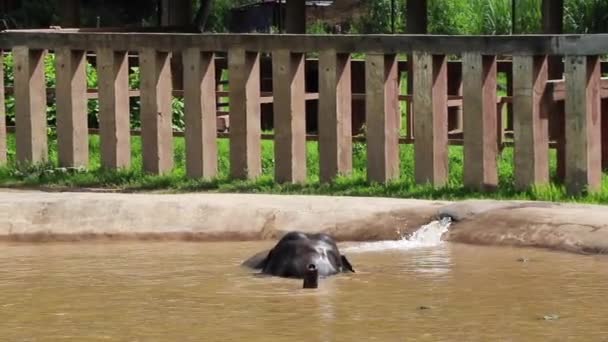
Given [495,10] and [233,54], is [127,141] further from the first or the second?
[495,10]

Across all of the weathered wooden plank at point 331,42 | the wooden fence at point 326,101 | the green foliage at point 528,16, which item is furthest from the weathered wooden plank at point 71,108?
the green foliage at point 528,16

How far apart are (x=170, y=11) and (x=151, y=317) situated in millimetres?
13002

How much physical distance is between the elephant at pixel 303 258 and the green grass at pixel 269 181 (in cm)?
231

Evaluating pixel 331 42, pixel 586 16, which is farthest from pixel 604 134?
pixel 586 16

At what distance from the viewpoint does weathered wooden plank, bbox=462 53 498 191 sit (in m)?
11.0

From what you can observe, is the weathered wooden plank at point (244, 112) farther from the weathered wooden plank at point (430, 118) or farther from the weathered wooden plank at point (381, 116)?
the weathered wooden plank at point (430, 118)

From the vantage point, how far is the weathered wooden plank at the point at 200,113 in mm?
12133

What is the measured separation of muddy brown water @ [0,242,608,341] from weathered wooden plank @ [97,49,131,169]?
9.65 ft

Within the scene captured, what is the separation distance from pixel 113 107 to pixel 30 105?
32.4 inches

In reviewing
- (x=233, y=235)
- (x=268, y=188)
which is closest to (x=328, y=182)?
(x=268, y=188)

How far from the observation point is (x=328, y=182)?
1172 cm

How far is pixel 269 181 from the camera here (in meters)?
11.9

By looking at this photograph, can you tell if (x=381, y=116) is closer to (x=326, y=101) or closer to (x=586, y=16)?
(x=326, y=101)

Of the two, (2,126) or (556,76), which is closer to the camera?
(2,126)
